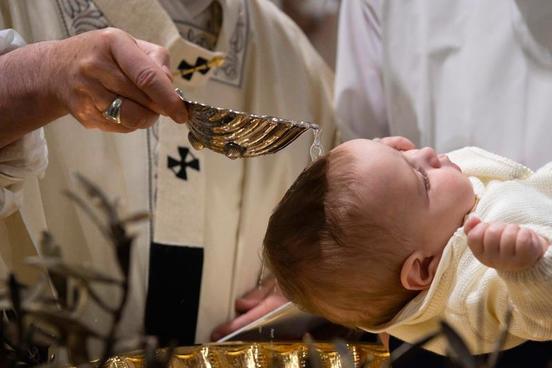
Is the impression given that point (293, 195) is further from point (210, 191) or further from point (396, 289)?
point (210, 191)

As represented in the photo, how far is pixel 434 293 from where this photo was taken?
95 cm

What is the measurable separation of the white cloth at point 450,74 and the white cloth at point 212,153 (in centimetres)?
9

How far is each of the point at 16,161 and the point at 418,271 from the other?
0.50m

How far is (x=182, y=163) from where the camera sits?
149cm

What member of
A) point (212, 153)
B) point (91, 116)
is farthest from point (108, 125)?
point (212, 153)

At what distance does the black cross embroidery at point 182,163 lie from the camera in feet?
4.87

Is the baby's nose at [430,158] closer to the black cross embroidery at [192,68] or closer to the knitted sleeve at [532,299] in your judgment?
the knitted sleeve at [532,299]

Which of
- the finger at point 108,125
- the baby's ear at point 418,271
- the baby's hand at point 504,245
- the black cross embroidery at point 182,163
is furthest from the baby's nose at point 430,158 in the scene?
the black cross embroidery at point 182,163

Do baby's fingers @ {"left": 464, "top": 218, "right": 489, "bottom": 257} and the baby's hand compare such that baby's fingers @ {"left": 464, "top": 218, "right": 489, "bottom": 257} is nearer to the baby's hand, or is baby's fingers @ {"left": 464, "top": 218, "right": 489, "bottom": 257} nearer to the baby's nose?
the baby's hand

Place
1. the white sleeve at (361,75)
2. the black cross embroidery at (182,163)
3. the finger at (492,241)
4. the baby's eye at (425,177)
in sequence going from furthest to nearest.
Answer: the white sleeve at (361,75) < the black cross embroidery at (182,163) < the baby's eye at (425,177) < the finger at (492,241)

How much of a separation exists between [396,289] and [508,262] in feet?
0.71

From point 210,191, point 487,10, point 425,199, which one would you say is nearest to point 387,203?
point 425,199

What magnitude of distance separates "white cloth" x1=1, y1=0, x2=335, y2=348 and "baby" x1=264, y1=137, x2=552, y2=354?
479mm

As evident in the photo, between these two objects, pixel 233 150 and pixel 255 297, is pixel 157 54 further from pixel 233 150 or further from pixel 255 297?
pixel 255 297
